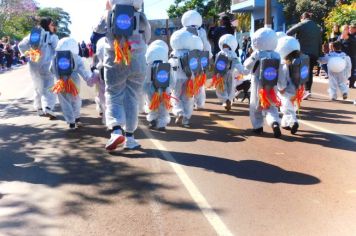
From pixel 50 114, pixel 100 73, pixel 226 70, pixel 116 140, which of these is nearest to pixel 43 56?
pixel 50 114

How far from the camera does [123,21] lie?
624 cm

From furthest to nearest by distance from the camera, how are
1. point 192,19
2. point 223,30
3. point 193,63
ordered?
1. point 223,30
2. point 192,19
3. point 193,63

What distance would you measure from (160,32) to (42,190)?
75.9 ft

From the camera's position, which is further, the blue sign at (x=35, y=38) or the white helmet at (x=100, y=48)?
the blue sign at (x=35, y=38)

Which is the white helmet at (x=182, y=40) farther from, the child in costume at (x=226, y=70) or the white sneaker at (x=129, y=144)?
the white sneaker at (x=129, y=144)

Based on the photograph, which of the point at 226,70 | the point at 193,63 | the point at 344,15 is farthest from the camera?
the point at 344,15

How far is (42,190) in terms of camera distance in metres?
5.07

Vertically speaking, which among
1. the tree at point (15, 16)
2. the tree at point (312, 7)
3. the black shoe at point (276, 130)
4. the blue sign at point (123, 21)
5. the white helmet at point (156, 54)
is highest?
the tree at point (15, 16)

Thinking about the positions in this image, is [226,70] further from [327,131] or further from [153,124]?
[327,131]

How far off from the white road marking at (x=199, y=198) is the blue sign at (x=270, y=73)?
1.97 metres

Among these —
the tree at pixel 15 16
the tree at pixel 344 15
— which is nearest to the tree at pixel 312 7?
the tree at pixel 344 15

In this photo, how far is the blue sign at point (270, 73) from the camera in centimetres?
734

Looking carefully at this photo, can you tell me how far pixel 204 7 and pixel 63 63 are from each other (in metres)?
48.5

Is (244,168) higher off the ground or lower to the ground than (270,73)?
lower
